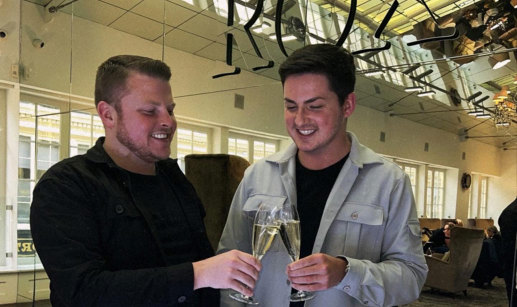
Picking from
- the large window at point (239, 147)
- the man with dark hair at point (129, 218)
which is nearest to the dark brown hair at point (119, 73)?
the man with dark hair at point (129, 218)

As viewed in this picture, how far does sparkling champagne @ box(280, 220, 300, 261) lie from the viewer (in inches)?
36.4

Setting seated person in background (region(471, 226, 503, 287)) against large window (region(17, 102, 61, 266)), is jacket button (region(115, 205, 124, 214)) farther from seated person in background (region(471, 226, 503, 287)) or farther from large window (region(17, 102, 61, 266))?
large window (region(17, 102, 61, 266))

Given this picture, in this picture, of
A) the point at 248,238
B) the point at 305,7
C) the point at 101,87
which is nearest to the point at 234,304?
the point at 248,238

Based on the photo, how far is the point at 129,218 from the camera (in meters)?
1.01

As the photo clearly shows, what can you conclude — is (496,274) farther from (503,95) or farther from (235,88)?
(235,88)

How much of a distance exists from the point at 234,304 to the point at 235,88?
8.74ft

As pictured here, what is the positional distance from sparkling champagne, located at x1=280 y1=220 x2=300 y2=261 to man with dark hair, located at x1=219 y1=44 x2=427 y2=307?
13cm

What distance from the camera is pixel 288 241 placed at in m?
0.93

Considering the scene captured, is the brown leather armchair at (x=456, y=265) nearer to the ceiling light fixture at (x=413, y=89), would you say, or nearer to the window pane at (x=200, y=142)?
the ceiling light fixture at (x=413, y=89)

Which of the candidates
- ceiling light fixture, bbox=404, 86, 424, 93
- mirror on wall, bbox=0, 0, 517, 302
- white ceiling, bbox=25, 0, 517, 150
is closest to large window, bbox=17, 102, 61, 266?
mirror on wall, bbox=0, 0, 517, 302

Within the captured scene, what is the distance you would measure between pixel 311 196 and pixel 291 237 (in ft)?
0.98

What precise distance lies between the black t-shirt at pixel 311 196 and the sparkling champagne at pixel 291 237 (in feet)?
0.78

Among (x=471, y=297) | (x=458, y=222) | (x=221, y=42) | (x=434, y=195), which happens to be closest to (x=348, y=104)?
(x=434, y=195)

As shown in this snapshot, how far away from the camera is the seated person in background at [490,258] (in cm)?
231
